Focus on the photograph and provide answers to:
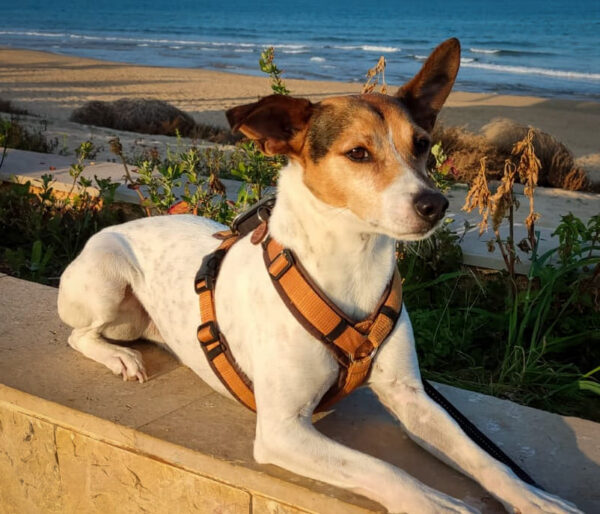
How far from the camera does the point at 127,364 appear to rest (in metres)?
3.49

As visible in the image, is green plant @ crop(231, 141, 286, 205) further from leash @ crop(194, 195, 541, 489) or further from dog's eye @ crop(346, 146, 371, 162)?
dog's eye @ crop(346, 146, 371, 162)

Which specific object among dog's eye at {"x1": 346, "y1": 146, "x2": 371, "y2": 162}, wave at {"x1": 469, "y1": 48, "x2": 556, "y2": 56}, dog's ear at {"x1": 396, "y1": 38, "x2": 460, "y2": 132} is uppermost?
dog's ear at {"x1": 396, "y1": 38, "x2": 460, "y2": 132}

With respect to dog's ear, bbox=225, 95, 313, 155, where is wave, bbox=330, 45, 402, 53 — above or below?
below

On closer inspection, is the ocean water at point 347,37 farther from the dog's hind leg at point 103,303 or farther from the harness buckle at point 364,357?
the harness buckle at point 364,357

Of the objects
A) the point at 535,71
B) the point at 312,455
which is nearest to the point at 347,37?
the point at 535,71

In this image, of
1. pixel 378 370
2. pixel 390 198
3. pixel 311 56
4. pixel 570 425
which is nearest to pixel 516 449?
pixel 570 425

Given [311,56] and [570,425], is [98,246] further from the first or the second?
[311,56]

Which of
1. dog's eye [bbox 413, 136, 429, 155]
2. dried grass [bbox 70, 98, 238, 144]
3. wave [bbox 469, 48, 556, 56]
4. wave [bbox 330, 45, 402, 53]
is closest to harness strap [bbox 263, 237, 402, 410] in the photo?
dog's eye [bbox 413, 136, 429, 155]

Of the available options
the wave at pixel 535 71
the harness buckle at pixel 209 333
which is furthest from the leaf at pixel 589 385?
the wave at pixel 535 71

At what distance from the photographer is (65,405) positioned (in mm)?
3078

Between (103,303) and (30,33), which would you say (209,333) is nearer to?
(103,303)

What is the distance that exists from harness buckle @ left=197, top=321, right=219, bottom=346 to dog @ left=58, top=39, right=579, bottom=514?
0.03 m

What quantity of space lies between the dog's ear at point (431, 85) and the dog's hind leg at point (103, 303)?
1522 millimetres

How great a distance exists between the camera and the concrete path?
471 cm
